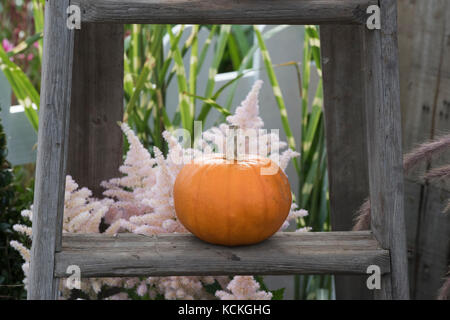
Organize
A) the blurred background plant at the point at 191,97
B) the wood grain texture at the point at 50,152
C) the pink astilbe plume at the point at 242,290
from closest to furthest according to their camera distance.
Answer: the wood grain texture at the point at 50,152 < the pink astilbe plume at the point at 242,290 < the blurred background plant at the point at 191,97

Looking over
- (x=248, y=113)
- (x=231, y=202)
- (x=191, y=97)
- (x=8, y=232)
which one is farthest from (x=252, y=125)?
(x=8, y=232)

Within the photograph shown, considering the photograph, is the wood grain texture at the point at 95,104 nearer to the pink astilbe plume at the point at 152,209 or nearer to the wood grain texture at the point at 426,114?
the pink astilbe plume at the point at 152,209

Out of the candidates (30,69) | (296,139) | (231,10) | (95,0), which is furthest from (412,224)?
(30,69)

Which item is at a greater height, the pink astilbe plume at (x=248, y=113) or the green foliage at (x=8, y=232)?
the pink astilbe plume at (x=248, y=113)

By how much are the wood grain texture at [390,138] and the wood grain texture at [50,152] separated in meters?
0.42

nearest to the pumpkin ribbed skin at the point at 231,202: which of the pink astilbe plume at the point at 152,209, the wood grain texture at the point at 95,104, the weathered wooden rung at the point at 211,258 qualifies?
the weathered wooden rung at the point at 211,258

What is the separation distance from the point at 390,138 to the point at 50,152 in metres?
0.45

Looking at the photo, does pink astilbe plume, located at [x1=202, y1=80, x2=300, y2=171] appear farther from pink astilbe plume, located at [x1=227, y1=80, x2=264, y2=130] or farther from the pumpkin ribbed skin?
the pumpkin ribbed skin

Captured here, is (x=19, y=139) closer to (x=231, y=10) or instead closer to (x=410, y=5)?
(x=231, y=10)

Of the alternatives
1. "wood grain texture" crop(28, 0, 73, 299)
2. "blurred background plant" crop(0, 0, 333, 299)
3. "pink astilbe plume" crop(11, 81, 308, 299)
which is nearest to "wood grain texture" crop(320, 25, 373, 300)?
"blurred background plant" crop(0, 0, 333, 299)

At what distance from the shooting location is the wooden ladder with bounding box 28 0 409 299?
73cm

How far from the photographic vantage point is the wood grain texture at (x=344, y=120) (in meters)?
1.17

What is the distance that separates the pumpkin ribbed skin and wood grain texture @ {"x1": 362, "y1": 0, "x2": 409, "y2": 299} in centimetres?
15

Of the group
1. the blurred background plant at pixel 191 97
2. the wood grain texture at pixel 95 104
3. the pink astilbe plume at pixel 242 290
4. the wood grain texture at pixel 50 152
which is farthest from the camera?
the blurred background plant at pixel 191 97
